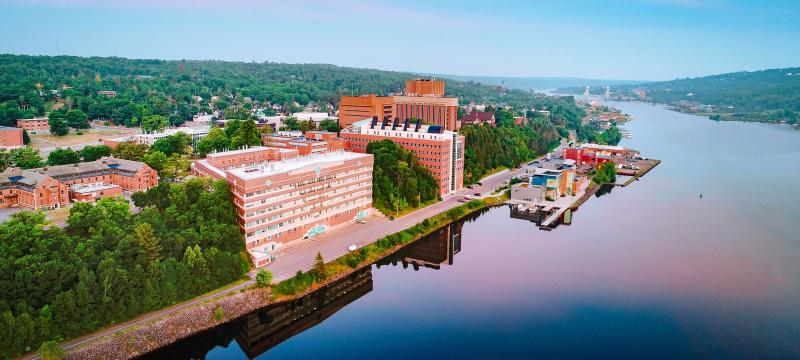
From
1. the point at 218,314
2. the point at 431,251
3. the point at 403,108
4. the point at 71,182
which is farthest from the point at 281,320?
the point at 403,108

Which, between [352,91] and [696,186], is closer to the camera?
[696,186]

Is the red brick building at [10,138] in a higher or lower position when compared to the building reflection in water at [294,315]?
higher

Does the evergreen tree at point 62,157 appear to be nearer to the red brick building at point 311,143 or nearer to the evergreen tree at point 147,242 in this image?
the red brick building at point 311,143

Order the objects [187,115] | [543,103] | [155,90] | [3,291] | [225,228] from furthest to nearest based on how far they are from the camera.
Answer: [543,103] → [155,90] → [187,115] → [225,228] → [3,291]

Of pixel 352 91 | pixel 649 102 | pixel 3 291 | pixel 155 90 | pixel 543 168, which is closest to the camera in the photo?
pixel 3 291

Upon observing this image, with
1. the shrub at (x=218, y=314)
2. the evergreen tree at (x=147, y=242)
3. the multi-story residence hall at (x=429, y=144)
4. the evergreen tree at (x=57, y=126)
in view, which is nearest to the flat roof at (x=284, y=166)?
the evergreen tree at (x=147, y=242)

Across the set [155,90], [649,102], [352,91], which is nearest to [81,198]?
[155,90]

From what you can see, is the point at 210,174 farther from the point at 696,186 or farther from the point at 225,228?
the point at 696,186
